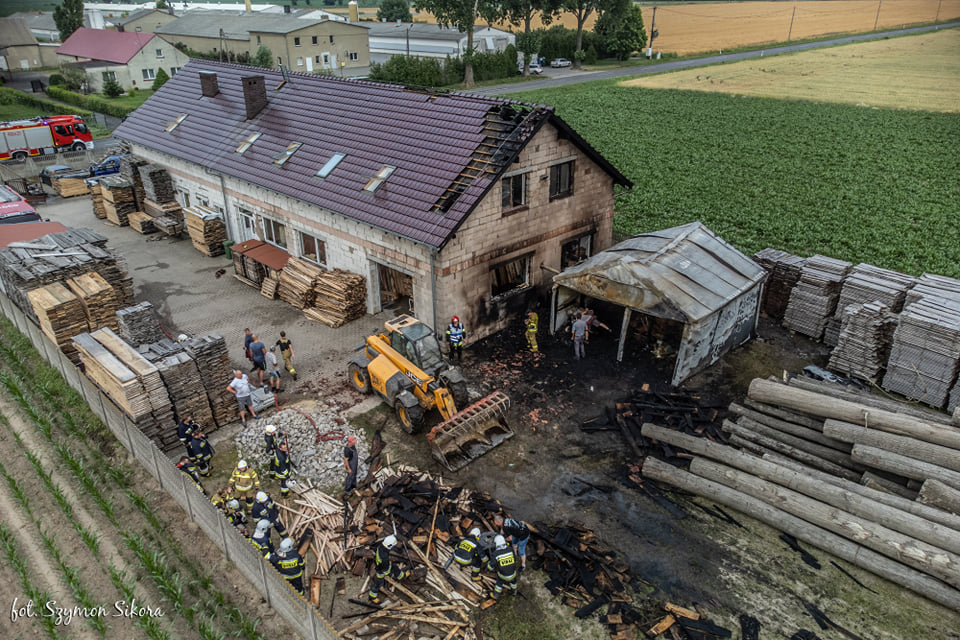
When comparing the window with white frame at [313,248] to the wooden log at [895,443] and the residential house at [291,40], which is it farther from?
the residential house at [291,40]

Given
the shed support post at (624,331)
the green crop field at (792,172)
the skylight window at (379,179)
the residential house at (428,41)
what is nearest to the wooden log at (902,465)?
the shed support post at (624,331)

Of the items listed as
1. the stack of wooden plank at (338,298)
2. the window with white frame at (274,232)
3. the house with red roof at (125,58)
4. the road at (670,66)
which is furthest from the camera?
the road at (670,66)

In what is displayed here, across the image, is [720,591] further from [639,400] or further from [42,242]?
[42,242]

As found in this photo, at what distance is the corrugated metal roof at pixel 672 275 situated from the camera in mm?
17609

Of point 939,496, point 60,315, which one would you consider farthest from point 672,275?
point 60,315

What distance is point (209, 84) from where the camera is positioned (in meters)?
30.1

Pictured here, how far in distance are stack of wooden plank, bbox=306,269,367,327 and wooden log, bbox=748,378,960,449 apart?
12.9 m

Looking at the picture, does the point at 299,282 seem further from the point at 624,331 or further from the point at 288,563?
the point at 288,563

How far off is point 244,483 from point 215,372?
3.78 meters

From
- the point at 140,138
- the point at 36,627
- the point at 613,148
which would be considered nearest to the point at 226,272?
the point at 140,138

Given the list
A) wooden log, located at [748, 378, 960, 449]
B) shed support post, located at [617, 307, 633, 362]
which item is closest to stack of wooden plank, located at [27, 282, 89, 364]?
shed support post, located at [617, 307, 633, 362]

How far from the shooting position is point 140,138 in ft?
102

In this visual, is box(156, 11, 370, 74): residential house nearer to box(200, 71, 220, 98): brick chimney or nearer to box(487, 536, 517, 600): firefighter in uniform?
box(200, 71, 220, 98): brick chimney

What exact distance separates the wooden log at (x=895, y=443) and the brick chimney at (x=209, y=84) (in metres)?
29.5
